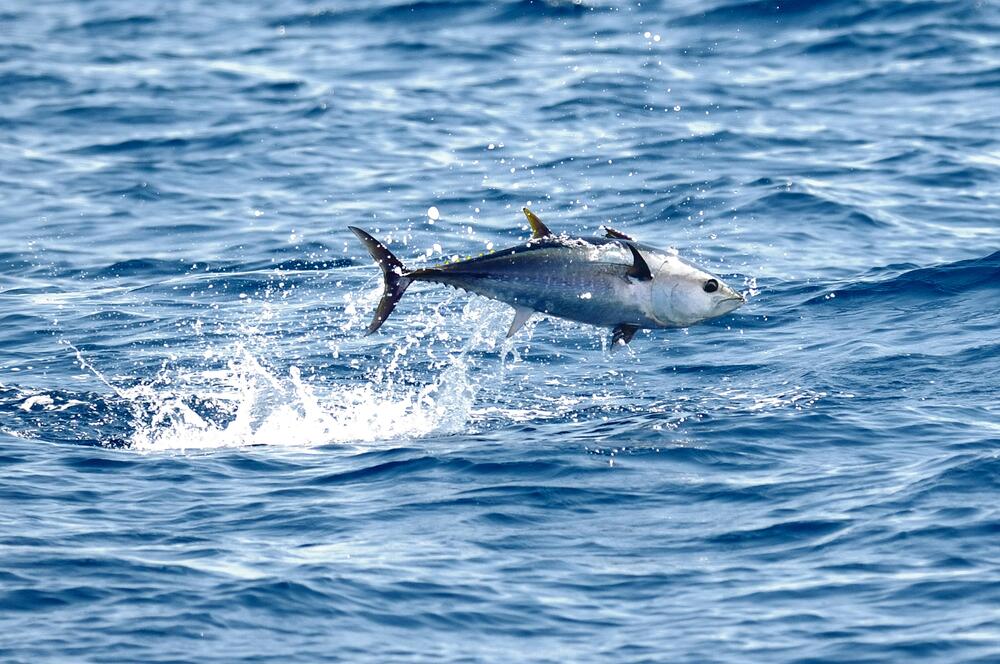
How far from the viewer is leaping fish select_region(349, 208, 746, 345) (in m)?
10.5

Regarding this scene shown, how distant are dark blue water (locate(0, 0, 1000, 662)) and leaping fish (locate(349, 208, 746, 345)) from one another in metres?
1.14

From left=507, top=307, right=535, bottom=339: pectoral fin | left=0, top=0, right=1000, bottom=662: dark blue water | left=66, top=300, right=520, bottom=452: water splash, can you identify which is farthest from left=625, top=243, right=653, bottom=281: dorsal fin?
left=66, top=300, right=520, bottom=452: water splash

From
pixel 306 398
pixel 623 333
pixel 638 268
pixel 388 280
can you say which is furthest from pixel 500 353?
pixel 638 268

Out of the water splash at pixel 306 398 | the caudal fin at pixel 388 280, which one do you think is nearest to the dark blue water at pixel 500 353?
the water splash at pixel 306 398

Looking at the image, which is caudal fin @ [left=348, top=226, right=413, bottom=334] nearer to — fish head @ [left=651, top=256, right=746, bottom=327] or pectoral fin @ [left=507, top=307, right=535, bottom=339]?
pectoral fin @ [left=507, top=307, right=535, bottom=339]

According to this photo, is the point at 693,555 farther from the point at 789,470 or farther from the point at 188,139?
the point at 188,139

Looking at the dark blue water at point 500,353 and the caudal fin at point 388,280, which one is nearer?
the dark blue water at point 500,353

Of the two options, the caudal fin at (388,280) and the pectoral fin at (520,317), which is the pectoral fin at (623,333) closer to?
the pectoral fin at (520,317)

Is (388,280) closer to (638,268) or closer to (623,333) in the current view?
(623,333)

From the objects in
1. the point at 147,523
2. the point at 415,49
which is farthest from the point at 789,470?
the point at 415,49

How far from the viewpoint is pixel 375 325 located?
10977mm

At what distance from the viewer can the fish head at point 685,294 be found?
415 inches

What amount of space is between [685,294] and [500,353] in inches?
161

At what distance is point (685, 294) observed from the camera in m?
10.5
